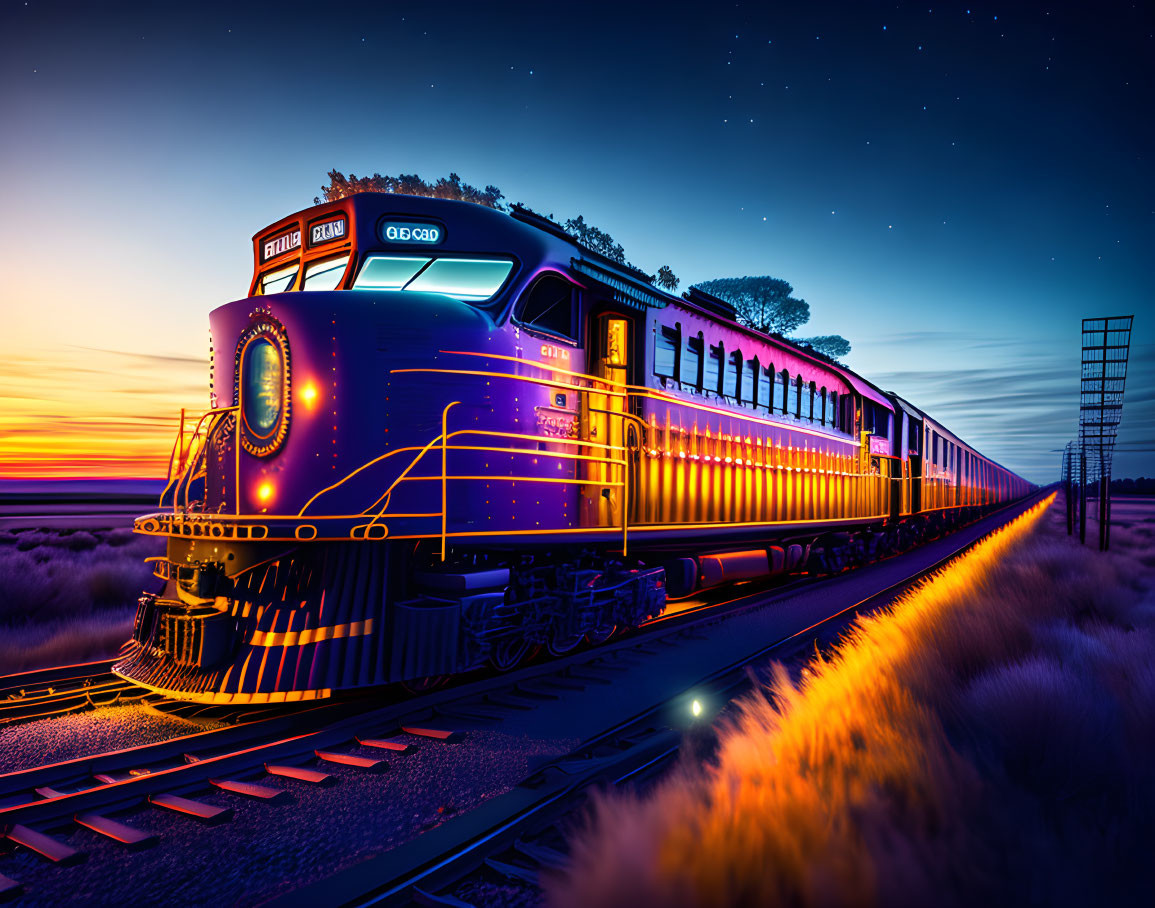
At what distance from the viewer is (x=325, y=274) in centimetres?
594

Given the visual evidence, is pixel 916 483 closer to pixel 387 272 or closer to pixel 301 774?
pixel 387 272

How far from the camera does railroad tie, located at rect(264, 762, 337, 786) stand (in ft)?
12.5

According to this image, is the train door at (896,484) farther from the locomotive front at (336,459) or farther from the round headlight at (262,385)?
the round headlight at (262,385)

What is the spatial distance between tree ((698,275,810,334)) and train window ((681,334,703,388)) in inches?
1123

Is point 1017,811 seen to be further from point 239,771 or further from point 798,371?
point 798,371

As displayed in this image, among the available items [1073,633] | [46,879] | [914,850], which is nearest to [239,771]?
[46,879]

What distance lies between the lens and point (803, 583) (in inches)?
499

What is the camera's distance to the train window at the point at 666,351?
7767 millimetres

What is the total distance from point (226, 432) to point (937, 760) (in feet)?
18.9

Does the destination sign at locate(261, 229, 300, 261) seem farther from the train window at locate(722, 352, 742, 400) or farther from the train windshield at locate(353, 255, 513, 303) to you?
the train window at locate(722, 352, 742, 400)

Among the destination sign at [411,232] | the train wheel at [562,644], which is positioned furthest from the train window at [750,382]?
the destination sign at [411,232]

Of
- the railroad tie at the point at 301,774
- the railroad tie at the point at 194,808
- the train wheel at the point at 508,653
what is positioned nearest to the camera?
the railroad tie at the point at 194,808

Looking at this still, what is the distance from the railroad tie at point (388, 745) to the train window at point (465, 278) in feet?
11.4

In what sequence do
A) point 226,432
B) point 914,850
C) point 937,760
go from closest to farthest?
point 914,850 < point 937,760 < point 226,432
